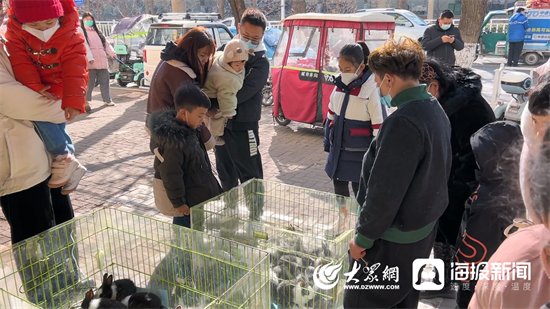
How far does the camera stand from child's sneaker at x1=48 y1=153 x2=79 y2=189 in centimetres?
282

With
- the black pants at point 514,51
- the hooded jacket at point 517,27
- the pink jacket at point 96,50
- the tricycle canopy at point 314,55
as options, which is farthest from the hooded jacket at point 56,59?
the black pants at point 514,51

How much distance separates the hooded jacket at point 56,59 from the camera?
261cm

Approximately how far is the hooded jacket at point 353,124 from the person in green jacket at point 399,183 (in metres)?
1.50

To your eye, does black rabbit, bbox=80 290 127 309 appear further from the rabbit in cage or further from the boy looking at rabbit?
the boy looking at rabbit

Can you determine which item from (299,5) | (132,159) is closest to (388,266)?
(132,159)

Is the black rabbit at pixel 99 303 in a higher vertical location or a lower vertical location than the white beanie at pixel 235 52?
lower

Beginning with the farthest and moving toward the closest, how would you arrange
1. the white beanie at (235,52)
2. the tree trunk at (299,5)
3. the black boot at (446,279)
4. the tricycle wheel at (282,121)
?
the tree trunk at (299,5) < the tricycle wheel at (282,121) < the white beanie at (235,52) < the black boot at (446,279)

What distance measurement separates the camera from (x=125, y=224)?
287 centimetres

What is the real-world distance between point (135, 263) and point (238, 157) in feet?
4.95

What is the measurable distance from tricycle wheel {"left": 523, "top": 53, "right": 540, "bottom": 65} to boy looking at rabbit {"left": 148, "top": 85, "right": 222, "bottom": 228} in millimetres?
15639

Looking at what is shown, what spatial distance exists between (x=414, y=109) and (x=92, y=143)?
652cm

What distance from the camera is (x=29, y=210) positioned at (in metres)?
2.77

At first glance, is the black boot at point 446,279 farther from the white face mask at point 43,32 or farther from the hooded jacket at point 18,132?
the white face mask at point 43,32

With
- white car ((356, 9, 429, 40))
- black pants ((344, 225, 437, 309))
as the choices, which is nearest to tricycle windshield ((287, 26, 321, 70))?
black pants ((344, 225, 437, 309))
